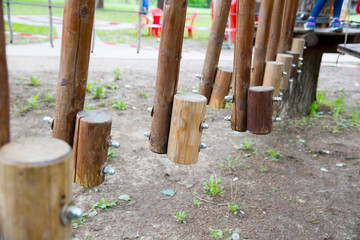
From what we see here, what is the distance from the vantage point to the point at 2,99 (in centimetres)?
116

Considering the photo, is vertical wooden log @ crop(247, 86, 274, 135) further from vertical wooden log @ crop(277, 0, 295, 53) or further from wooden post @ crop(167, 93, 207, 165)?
vertical wooden log @ crop(277, 0, 295, 53)

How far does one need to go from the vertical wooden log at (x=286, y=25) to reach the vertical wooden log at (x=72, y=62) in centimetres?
247

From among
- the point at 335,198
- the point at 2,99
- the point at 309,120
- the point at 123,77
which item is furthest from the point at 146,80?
the point at 2,99

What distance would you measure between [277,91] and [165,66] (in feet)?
4.98

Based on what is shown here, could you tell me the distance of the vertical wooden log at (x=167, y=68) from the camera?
2.01m

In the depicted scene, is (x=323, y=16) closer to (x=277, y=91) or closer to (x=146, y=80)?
(x=277, y=91)

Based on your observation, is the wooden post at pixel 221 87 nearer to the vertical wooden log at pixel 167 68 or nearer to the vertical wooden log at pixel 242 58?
the vertical wooden log at pixel 242 58

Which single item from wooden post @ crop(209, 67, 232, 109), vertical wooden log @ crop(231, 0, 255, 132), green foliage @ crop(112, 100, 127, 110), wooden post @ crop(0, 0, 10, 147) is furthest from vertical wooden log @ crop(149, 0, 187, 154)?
green foliage @ crop(112, 100, 127, 110)

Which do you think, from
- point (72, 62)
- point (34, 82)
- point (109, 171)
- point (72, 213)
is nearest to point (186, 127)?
point (109, 171)

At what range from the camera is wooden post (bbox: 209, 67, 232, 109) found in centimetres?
283

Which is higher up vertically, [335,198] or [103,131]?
[103,131]

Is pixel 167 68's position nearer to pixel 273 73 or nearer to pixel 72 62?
pixel 72 62

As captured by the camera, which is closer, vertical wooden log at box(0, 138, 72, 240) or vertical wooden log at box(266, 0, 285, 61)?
vertical wooden log at box(0, 138, 72, 240)

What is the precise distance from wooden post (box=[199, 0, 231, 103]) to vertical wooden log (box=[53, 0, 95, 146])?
1232mm
